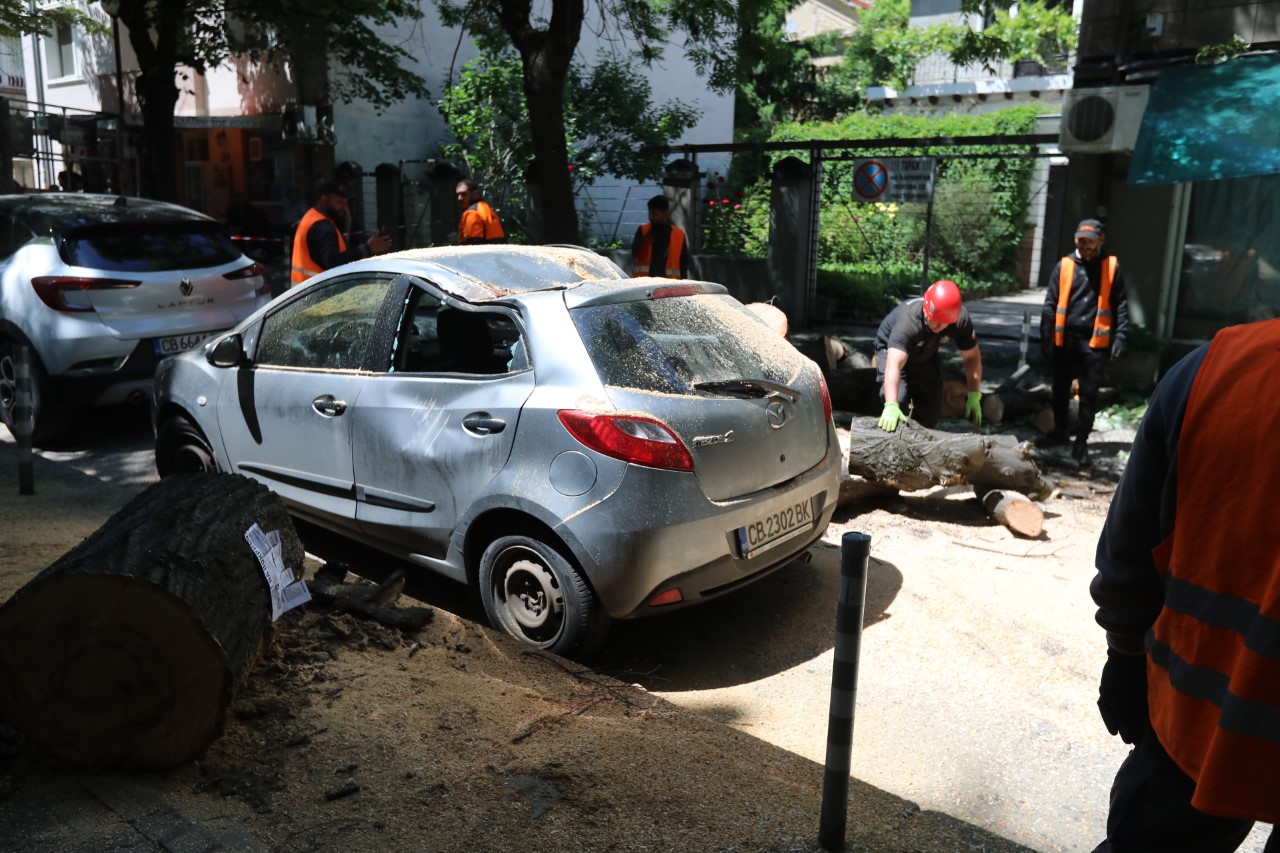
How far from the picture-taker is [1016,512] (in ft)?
22.4

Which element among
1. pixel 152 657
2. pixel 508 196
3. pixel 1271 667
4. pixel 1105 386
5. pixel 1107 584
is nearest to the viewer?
pixel 1271 667

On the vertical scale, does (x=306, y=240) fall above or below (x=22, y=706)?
above

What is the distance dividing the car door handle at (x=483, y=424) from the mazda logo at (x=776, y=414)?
117cm

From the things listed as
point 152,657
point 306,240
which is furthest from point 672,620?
point 306,240

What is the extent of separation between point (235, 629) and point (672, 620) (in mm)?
2588

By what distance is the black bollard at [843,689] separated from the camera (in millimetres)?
3020

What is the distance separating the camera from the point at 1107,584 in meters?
2.29

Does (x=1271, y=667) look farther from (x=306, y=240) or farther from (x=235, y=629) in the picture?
(x=306, y=240)

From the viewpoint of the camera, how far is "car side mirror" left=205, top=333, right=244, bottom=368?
5.71 m

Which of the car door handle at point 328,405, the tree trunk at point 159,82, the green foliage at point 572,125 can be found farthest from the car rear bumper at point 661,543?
the tree trunk at point 159,82

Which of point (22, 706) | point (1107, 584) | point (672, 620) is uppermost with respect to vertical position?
point (1107, 584)

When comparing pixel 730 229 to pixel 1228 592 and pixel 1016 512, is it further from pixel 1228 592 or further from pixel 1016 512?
pixel 1228 592

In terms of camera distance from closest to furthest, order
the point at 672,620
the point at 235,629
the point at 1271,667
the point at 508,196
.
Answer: the point at 1271,667 → the point at 235,629 → the point at 672,620 → the point at 508,196

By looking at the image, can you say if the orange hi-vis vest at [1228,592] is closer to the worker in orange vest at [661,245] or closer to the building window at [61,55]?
the worker in orange vest at [661,245]
